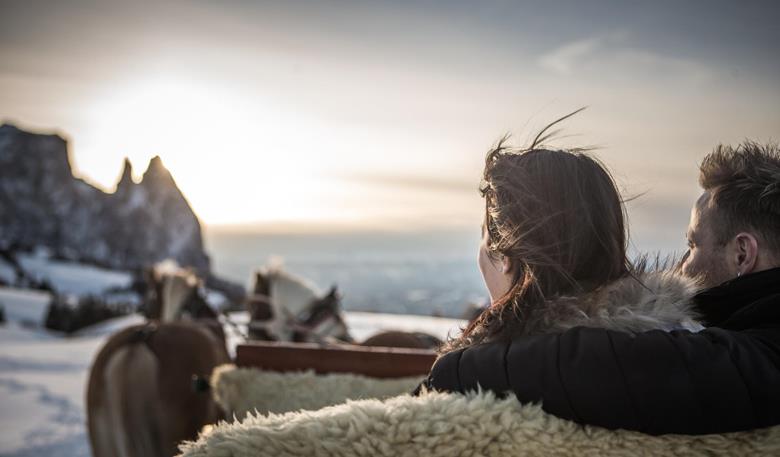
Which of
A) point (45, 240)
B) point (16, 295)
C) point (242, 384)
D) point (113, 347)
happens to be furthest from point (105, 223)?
point (242, 384)

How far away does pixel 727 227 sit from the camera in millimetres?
1290

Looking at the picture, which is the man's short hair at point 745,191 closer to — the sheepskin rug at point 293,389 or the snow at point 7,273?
the sheepskin rug at point 293,389

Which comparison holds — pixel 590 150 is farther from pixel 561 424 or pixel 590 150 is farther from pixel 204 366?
pixel 204 366

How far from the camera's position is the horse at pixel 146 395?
3.69 m

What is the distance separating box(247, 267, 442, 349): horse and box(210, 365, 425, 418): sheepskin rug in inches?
69.8

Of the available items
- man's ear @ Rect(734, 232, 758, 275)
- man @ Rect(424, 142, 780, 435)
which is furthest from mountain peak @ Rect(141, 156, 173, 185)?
man's ear @ Rect(734, 232, 758, 275)

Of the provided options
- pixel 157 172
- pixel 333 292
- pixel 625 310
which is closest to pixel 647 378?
pixel 625 310

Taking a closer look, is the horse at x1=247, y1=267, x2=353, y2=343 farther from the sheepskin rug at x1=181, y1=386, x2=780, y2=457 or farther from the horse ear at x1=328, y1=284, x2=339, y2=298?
the sheepskin rug at x1=181, y1=386, x2=780, y2=457

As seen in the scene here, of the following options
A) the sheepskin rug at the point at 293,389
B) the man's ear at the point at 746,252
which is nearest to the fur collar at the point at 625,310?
the man's ear at the point at 746,252

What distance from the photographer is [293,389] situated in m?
2.61

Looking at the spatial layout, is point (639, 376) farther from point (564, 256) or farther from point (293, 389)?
point (293, 389)

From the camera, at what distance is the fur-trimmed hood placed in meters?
0.92

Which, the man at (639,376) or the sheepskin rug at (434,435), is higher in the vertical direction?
the man at (639,376)

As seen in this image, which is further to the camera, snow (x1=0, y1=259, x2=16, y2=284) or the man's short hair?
snow (x1=0, y1=259, x2=16, y2=284)
